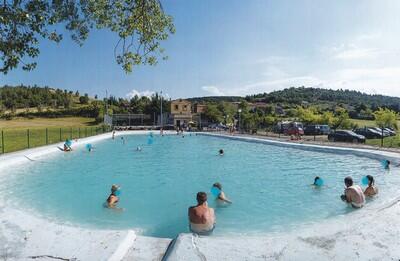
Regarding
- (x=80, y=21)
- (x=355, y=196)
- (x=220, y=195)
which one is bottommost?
(x=220, y=195)

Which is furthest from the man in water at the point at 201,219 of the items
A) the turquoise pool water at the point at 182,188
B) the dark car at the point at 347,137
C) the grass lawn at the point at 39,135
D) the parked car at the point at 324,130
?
the parked car at the point at 324,130

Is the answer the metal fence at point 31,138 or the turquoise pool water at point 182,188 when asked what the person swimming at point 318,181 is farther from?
the metal fence at point 31,138

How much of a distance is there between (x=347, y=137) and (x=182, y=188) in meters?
20.3

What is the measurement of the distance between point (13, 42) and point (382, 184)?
12679 mm

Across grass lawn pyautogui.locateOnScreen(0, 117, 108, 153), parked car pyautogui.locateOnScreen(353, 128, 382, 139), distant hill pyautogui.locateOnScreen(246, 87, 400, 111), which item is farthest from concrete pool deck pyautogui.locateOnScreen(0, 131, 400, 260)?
distant hill pyautogui.locateOnScreen(246, 87, 400, 111)

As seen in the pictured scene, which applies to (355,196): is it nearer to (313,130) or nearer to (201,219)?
(201,219)

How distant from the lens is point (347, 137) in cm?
2770

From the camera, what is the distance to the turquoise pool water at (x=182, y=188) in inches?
336

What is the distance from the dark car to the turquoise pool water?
7612mm

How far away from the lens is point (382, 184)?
39.7 feet

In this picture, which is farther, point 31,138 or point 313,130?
point 313,130

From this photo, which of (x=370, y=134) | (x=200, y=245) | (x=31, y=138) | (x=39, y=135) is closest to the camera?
(x=200, y=245)

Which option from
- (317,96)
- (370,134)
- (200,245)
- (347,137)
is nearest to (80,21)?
(200,245)

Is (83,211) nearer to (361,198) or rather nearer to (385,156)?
(361,198)
